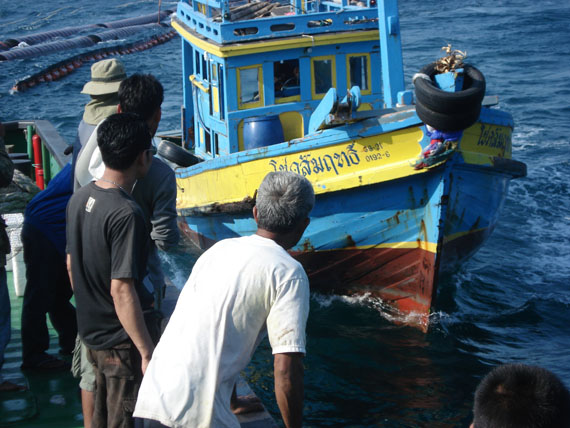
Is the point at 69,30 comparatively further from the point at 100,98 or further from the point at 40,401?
the point at 40,401

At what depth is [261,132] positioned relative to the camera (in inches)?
336

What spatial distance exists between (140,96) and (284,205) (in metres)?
1.45

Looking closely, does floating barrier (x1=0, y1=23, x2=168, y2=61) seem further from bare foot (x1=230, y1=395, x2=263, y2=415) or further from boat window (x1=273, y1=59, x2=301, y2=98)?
bare foot (x1=230, y1=395, x2=263, y2=415)

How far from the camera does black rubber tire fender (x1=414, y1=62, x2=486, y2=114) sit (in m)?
6.15

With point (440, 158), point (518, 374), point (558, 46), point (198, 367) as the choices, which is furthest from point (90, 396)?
point (558, 46)

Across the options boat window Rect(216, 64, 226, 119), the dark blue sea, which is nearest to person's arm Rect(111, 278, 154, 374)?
the dark blue sea

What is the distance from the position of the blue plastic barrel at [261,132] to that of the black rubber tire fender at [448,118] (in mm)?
2495

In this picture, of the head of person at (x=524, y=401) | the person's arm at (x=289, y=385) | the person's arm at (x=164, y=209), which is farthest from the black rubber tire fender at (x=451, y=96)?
the head of person at (x=524, y=401)

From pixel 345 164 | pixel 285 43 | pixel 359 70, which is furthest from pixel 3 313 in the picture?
pixel 359 70

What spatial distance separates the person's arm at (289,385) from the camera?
2465 millimetres

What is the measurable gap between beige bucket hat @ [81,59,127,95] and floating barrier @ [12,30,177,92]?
21.6 meters

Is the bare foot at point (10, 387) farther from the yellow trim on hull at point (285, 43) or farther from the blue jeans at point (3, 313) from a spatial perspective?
the yellow trim on hull at point (285, 43)

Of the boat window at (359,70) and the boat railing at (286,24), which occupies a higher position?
the boat railing at (286,24)

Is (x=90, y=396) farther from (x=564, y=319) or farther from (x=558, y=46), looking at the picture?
(x=558, y=46)
